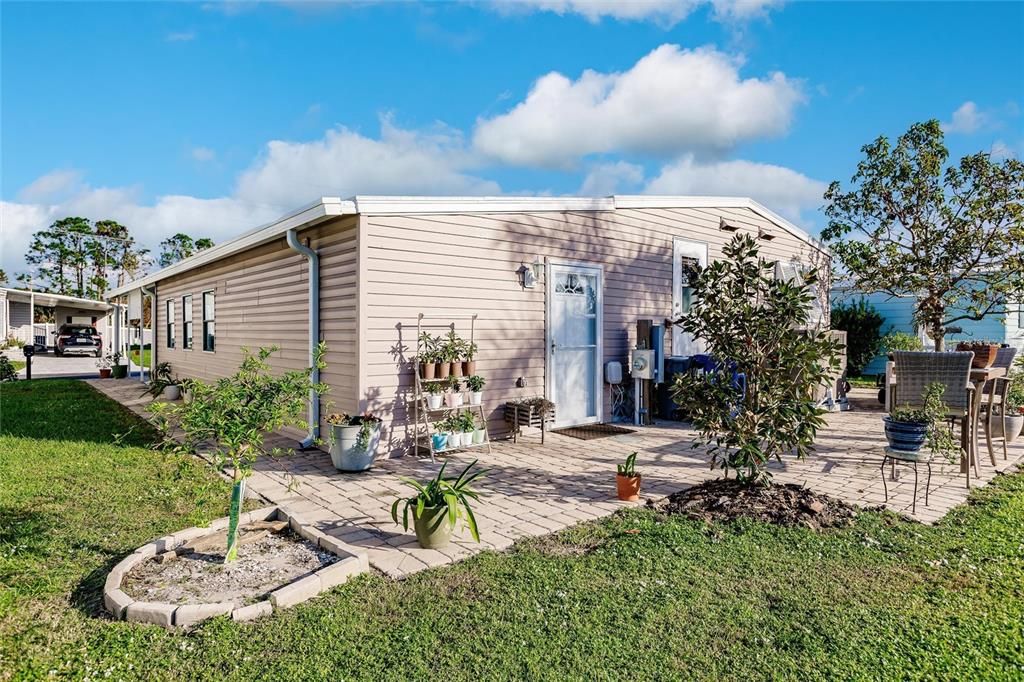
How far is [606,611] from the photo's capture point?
2.72 metres

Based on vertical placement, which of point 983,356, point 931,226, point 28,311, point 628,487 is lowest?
point 628,487

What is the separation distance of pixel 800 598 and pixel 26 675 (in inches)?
132

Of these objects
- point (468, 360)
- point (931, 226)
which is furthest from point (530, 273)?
point (931, 226)

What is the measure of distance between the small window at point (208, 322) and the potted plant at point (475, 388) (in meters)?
6.20

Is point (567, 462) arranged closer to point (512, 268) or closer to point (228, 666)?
point (512, 268)

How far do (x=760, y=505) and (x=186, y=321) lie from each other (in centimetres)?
1161

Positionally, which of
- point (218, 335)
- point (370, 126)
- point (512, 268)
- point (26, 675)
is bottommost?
point (26, 675)

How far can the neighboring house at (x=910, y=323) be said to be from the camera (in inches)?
587

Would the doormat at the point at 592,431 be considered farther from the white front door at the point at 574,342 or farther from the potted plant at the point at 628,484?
the potted plant at the point at 628,484

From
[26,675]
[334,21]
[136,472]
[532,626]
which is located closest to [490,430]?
[136,472]

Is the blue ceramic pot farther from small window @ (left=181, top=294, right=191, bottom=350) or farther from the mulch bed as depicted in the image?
small window @ (left=181, top=294, right=191, bottom=350)

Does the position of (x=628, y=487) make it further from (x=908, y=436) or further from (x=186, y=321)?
(x=186, y=321)

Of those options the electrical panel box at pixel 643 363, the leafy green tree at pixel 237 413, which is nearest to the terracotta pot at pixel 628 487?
the leafy green tree at pixel 237 413

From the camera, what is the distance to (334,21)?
8.57 meters
